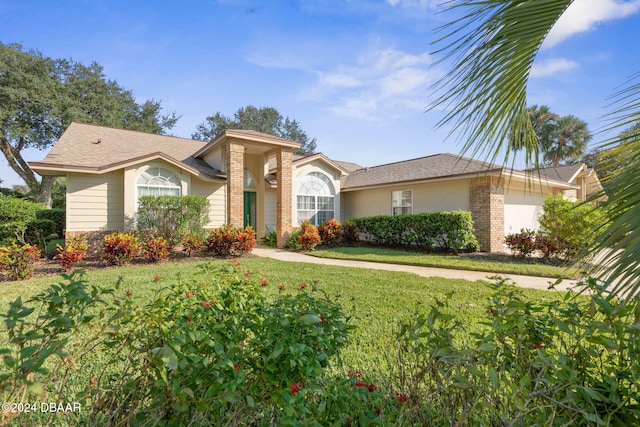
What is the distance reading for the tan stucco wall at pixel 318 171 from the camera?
15289 millimetres

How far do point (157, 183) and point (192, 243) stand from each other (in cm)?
312

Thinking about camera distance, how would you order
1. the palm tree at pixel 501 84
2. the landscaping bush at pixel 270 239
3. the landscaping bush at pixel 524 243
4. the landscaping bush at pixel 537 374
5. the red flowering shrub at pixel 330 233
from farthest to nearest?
the landscaping bush at pixel 270 239, the red flowering shrub at pixel 330 233, the landscaping bush at pixel 524 243, the palm tree at pixel 501 84, the landscaping bush at pixel 537 374

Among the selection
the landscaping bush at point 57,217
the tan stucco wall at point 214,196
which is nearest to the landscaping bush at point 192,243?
the tan stucco wall at point 214,196

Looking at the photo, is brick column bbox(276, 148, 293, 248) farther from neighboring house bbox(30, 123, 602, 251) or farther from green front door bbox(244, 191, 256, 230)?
green front door bbox(244, 191, 256, 230)

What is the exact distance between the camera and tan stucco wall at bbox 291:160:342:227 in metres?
15.3

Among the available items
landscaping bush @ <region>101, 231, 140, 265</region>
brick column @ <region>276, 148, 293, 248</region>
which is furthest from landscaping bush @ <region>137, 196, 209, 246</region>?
brick column @ <region>276, 148, 293, 248</region>

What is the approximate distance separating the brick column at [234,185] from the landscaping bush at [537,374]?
37.6 feet

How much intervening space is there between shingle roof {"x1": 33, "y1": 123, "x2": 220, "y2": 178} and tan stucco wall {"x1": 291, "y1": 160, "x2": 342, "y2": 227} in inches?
151

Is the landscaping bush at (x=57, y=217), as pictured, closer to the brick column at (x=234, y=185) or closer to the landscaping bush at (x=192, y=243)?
the landscaping bush at (x=192, y=243)

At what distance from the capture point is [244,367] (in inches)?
64.2

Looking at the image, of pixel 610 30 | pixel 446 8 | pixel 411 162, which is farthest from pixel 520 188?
pixel 446 8

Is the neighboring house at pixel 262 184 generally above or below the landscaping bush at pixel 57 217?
above

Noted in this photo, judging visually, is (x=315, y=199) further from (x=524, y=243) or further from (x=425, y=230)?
(x=524, y=243)

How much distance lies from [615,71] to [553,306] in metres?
1.47
